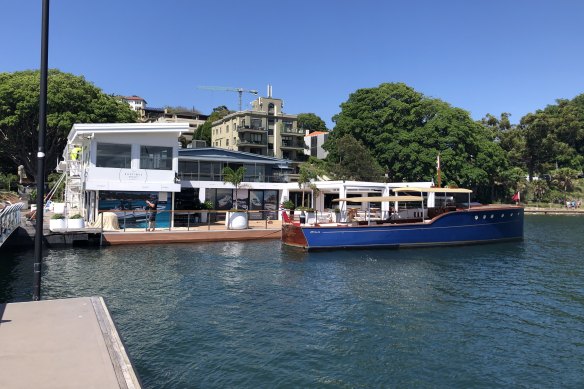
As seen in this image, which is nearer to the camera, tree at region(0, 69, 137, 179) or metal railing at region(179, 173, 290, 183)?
metal railing at region(179, 173, 290, 183)

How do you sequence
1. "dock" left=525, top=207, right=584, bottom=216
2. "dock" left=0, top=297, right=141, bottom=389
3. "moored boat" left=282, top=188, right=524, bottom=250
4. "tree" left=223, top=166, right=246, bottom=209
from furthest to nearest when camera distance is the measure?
"dock" left=525, top=207, right=584, bottom=216 < "tree" left=223, top=166, right=246, bottom=209 < "moored boat" left=282, top=188, right=524, bottom=250 < "dock" left=0, top=297, right=141, bottom=389

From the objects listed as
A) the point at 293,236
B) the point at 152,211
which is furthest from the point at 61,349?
the point at 152,211

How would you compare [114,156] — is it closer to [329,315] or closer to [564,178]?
[329,315]

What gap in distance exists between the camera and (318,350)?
8805 millimetres

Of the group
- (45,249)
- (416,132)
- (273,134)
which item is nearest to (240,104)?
(273,134)

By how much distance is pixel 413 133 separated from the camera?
172ft

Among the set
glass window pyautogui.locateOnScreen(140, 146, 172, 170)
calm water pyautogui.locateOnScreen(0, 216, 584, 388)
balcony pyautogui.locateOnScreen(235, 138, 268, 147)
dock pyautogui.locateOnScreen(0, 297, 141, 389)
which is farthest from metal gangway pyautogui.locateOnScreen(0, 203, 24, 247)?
balcony pyautogui.locateOnScreen(235, 138, 268, 147)

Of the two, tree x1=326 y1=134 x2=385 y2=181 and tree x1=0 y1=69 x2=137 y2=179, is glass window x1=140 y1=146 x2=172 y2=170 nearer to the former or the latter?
tree x1=0 y1=69 x2=137 y2=179

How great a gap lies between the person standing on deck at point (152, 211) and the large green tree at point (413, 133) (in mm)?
33096

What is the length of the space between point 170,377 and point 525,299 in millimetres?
10831

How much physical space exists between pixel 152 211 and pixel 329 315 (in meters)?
15.7

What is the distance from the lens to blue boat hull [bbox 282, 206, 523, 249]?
2230cm

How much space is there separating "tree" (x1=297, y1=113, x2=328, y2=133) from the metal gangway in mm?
72628

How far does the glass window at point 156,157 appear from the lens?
82.8ft
